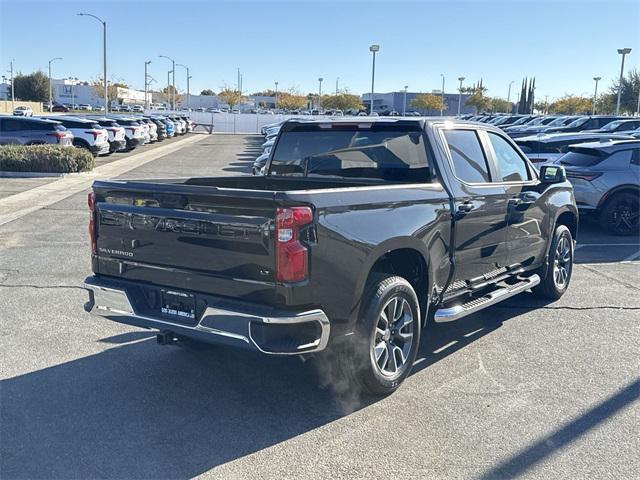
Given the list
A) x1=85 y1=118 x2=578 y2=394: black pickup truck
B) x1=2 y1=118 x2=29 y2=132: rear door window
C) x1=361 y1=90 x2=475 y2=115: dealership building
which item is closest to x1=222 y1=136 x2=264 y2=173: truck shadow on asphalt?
x1=2 y1=118 x2=29 y2=132: rear door window

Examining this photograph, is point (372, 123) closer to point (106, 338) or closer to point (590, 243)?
point (106, 338)

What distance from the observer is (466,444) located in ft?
13.1

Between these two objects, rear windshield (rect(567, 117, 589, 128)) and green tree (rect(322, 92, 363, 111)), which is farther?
green tree (rect(322, 92, 363, 111))

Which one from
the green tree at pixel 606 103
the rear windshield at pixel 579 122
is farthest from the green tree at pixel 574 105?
the rear windshield at pixel 579 122

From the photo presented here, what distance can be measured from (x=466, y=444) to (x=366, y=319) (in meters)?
1.01

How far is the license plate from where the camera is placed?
14.0 feet

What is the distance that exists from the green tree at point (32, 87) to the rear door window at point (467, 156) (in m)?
104

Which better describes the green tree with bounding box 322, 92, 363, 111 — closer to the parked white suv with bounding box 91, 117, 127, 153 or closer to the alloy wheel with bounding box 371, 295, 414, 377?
the parked white suv with bounding box 91, 117, 127, 153

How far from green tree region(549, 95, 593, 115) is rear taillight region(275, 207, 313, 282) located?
82.6m

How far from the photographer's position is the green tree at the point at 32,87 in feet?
323

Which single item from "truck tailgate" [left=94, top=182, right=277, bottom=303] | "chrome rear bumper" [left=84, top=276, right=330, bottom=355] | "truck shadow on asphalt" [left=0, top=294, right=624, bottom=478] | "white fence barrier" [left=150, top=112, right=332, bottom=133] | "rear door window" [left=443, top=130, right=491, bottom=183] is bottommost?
"truck shadow on asphalt" [left=0, top=294, right=624, bottom=478]

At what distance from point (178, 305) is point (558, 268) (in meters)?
4.70

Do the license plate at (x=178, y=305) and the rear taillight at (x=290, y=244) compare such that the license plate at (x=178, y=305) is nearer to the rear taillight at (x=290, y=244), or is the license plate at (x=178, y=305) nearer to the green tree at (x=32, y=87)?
the rear taillight at (x=290, y=244)

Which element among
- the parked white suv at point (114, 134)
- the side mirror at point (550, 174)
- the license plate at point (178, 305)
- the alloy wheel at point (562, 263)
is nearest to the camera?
the license plate at point (178, 305)
